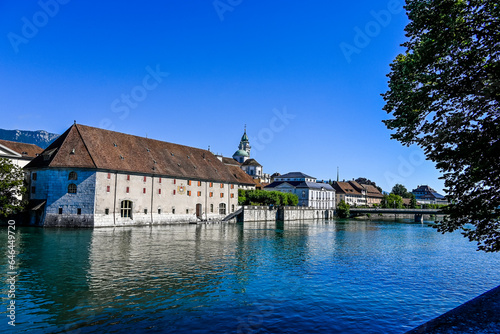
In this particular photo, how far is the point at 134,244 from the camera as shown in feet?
114

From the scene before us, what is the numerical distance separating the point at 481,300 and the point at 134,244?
2748cm

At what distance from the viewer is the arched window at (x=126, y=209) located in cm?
5447

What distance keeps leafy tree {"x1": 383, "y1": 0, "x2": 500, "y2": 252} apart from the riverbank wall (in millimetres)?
61756

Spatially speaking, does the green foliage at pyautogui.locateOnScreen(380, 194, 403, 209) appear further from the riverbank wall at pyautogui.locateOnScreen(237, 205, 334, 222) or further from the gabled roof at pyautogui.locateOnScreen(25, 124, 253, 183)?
the gabled roof at pyautogui.locateOnScreen(25, 124, 253, 183)

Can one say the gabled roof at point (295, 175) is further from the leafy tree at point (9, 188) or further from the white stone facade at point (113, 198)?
the leafy tree at point (9, 188)

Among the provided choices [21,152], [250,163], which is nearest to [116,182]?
[21,152]

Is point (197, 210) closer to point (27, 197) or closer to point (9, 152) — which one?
point (27, 197)

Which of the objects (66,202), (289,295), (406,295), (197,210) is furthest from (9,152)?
(406,295)

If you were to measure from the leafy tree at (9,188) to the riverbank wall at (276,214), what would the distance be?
121ft

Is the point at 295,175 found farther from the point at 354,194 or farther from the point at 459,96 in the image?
the point at 459,96

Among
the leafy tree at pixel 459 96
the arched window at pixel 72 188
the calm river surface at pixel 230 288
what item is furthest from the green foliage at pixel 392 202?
the leafy tree at pixel 459 96

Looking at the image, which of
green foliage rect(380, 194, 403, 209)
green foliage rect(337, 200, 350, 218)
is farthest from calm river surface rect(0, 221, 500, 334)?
green foliage rect(380, 194, 403, 209)

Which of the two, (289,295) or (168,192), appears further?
(168,192)

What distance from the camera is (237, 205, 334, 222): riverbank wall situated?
74.4 m
